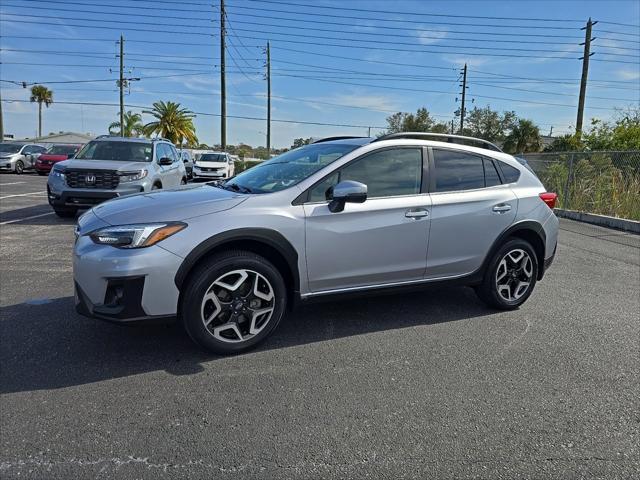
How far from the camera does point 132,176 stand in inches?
364

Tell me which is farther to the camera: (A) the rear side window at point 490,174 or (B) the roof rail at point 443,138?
(A) the rear side window at point 490,174

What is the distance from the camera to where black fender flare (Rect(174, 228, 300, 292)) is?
10.8ft

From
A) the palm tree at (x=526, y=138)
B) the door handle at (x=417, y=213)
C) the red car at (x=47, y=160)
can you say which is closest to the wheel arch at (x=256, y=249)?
the door handle at (x=417, y=213)

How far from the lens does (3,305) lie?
14.8 feet

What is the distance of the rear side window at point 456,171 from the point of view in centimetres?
439

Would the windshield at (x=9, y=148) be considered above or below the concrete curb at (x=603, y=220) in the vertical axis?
above

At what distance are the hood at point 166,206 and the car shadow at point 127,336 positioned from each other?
78cm

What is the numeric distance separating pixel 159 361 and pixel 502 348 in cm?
272

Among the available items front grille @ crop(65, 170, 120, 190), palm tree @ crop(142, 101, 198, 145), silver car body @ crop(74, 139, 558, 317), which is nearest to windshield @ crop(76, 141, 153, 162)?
front grille @ crop(65, 170, 120, 190)

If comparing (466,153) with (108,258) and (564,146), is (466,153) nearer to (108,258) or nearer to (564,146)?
(108,258)

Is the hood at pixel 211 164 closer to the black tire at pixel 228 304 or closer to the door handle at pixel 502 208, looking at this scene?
the door handle at pixel 502 208

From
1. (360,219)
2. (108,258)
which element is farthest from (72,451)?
(360,219)

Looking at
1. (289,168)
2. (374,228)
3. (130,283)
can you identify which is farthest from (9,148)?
(374,228)

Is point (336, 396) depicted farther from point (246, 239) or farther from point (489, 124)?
point (489, 124)
